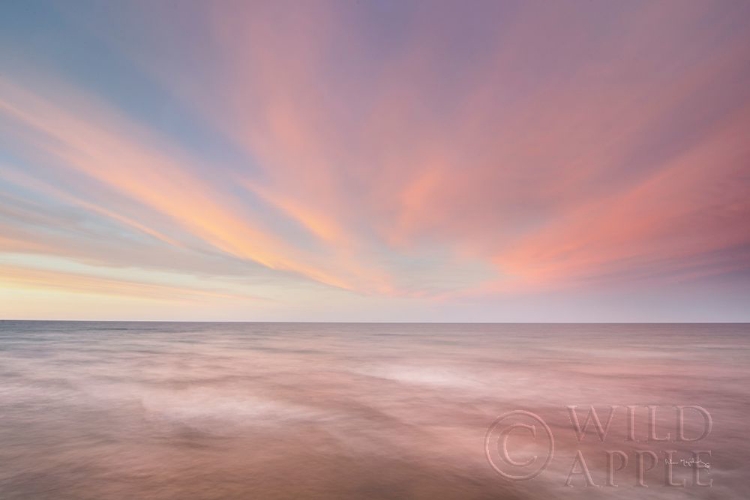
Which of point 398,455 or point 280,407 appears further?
point 280,407

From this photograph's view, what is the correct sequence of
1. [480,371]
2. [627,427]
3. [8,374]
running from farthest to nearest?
[480,371] < [8,374] < [627,427]

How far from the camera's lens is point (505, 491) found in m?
8.19

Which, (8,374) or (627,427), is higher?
(627,427)

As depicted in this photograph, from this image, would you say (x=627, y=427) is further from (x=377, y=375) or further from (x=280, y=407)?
(x=377, y=375)

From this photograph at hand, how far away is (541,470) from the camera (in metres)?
9.14

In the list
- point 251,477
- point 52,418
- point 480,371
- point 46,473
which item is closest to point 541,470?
point 251,477

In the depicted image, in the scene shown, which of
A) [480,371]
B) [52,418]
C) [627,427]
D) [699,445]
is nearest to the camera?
[699,445]

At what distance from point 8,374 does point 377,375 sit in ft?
72.9
